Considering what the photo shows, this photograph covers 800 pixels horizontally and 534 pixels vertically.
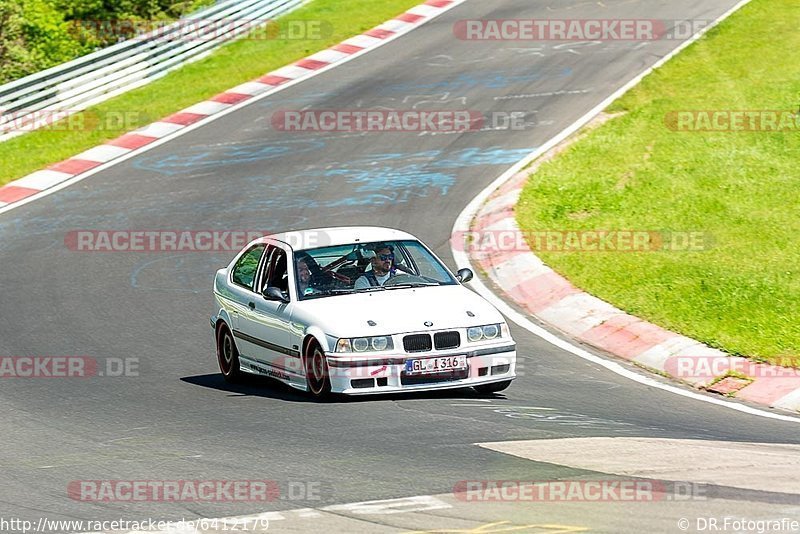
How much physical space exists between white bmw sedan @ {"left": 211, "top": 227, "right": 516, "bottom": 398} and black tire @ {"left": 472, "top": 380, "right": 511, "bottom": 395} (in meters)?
0.02

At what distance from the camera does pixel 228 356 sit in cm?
1303

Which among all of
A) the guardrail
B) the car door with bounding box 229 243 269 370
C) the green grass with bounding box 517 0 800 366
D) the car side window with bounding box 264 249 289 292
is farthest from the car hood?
the guardrail

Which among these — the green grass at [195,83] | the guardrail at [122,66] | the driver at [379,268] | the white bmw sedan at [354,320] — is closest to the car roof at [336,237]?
the white bmw sedan at [354,320]

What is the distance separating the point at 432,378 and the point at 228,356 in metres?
2.67

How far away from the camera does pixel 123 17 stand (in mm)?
33656

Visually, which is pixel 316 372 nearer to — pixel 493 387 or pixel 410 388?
pixel 410 388

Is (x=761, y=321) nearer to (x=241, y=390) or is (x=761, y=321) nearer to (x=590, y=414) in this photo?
(x=590, y=414)

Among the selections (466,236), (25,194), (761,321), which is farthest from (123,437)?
(25,194)

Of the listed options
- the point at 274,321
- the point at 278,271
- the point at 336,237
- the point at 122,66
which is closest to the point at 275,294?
the point at 274,321

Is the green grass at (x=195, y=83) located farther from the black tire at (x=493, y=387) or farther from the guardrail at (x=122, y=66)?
the black tire at (x=493, y=387)

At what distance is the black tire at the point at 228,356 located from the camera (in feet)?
42.2

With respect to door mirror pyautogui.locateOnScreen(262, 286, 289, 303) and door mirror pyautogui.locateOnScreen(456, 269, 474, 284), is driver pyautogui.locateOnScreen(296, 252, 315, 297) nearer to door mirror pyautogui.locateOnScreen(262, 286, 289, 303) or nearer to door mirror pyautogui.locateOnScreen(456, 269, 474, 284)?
door mirror pyautogui.locateOnScreen(262, 286, 289, 303)

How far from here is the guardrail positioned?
86.1 ft

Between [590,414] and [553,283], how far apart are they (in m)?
4.92
